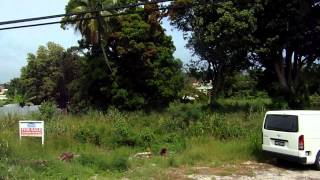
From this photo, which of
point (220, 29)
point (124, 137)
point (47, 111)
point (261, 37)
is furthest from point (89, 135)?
point (261, 37)

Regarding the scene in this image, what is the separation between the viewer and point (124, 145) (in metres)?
20.4

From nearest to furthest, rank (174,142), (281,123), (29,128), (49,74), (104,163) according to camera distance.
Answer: (104,163), (281,123), (29,128), (174,142), (49,74)

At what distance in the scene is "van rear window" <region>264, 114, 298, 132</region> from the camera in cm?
1589

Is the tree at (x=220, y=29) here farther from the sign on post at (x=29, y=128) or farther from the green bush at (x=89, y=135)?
the sign on post at (x=29, y=128)

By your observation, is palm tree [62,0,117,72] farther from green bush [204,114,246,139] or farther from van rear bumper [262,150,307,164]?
van rear bumper [262,150,307,164]

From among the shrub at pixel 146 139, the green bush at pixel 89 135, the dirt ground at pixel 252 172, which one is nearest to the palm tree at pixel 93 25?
the green bush at pixel 89 135

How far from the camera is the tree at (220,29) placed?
3241cm

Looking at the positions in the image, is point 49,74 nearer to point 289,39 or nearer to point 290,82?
point 290,82

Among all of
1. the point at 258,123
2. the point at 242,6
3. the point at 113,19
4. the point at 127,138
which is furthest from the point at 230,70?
the point at 127,138

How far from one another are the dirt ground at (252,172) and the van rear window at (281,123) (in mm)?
1318

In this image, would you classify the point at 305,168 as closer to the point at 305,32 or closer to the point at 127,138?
the point at 127,138

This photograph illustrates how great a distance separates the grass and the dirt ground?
67 centimetres

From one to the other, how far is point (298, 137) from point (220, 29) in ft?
59.1

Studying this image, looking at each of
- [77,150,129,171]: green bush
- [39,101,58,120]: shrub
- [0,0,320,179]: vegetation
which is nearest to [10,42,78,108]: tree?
[0,0,320,179]: vegetation
